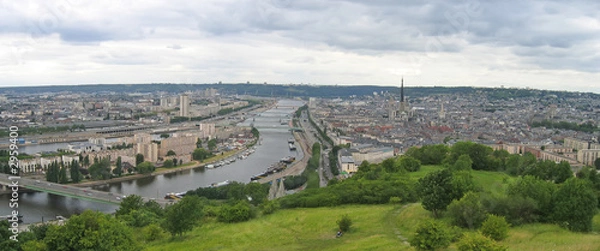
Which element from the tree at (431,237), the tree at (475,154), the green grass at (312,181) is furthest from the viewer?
the green grass at (312,181)

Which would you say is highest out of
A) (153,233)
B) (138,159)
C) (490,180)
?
(490,180)

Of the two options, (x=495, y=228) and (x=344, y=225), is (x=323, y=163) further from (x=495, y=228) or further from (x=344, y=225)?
(x=495, y=228)

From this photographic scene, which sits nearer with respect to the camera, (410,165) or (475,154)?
(410,165)

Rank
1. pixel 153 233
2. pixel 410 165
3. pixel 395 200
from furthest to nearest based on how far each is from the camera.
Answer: pixel 410 165
pixel 395 200
pixel 153 233

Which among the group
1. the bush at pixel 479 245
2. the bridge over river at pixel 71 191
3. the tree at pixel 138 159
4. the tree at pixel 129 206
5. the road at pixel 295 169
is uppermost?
the bush at pixel 479 245

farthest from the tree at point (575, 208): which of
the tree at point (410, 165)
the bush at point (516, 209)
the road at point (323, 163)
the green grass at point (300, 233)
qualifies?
the road at point (323, 163)

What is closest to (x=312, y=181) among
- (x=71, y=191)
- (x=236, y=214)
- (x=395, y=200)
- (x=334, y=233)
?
(x=395, y=200)

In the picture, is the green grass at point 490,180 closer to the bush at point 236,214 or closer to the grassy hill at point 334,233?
the grassy hill at point 334,233

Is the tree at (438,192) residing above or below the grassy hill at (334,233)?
above
